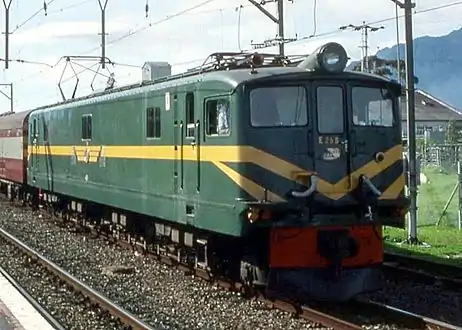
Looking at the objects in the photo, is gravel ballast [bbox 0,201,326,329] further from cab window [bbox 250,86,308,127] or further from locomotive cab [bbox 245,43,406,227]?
cab window [bbox 250,86,308,127]

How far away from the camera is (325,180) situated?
448 inches

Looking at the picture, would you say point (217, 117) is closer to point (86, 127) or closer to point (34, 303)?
point (34, 303)

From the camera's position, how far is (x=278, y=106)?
11.5 m

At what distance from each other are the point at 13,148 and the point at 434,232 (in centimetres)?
1795

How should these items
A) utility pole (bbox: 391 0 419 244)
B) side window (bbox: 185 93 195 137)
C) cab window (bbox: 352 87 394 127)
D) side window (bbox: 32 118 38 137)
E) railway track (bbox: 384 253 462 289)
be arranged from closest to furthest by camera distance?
cab window (bbox: 352 87 394 127)
side window (bbox: 185 93 195 137)
railway track (bbox: 384 253 462 289)
utility pole (bbox: 391 0 419 244)
side window (bbox: 32 118 38 137)

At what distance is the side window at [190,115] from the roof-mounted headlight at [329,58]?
202 cm

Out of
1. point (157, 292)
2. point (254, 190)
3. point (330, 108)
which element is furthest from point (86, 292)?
point (330, 108)

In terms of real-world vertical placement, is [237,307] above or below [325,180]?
below

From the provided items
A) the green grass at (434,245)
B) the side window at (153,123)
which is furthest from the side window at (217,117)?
the green grass at (434,245)

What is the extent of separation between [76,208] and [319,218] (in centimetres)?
1308

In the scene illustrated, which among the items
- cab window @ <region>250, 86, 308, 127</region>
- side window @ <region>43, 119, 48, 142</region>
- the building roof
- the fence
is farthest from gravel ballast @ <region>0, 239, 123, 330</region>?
the building roof

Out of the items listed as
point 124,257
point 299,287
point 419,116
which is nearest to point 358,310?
point 299,287

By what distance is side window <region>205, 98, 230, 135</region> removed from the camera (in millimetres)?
11680

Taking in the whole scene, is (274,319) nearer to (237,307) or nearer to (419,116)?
(237,307)
